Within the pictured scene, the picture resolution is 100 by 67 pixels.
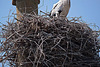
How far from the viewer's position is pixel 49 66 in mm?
3869

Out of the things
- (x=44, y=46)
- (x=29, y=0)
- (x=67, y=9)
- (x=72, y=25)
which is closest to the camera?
(x=44, y=46)

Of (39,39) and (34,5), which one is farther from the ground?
(34,5)

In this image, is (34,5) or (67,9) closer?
(34,5)

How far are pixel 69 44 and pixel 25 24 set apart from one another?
82 cm

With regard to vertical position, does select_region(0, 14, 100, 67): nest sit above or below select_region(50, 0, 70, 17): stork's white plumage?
below

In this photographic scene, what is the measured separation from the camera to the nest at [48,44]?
151 inches

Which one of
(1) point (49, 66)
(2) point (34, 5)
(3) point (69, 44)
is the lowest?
(1) point (49, 66)

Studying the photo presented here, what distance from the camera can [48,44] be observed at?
12.7ft

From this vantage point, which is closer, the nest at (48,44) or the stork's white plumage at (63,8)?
the nest at (48,44)

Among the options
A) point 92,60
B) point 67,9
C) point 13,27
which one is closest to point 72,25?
point 92,60

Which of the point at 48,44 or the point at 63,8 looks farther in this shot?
the point at 63,8

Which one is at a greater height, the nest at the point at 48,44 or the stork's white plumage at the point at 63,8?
the stork's white plumage at the point at 63,8

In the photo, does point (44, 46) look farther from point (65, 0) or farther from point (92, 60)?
point (65, 0)

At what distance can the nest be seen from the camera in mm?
3842
